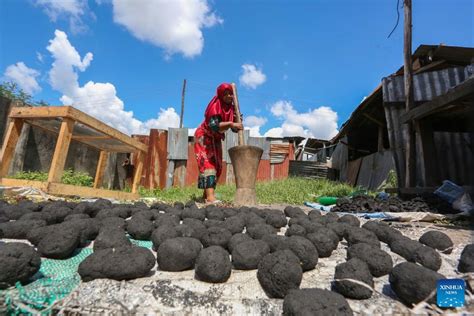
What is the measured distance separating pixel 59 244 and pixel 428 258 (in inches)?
66.3

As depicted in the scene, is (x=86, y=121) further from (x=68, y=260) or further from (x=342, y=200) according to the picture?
(x=342, y=200)

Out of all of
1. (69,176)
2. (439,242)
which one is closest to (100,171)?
(69,176)

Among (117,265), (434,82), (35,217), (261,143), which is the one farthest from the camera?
(261,143)

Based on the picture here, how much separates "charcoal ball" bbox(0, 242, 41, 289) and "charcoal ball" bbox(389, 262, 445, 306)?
4.35 ft

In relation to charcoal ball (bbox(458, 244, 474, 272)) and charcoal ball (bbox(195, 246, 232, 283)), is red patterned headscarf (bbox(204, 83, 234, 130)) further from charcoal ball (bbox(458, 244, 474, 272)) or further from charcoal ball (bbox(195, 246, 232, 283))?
charcoal ball (bbox(458, 244, 474, 272))

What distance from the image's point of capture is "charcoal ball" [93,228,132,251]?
1.37m

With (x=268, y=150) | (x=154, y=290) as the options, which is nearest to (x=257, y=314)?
(x=154, y=290)

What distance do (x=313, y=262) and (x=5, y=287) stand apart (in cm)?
115

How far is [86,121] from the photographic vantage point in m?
3.82

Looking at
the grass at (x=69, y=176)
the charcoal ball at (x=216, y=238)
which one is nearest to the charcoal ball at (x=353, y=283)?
the charcoal ball at (x=216, y=238)

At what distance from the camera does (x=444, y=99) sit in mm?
3508

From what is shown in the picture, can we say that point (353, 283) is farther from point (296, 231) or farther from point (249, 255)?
point (296, 231)

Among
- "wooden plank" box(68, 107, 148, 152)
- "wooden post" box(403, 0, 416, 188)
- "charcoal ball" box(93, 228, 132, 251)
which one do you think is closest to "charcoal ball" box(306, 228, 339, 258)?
"charcoal ball" box(93, 228, 132, 251)

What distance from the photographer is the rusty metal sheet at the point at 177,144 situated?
30.5ft
